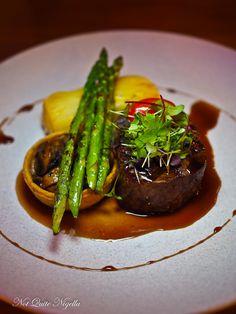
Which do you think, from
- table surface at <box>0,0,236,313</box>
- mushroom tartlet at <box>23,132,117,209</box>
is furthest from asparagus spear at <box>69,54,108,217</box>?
table surface at <box>0,0,236,313</box>

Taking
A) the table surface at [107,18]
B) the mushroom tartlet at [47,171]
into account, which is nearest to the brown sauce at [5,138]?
the mushroom tartlet at [47,171]

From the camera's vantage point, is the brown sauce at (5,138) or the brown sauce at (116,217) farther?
the brown sauce at (5,138)

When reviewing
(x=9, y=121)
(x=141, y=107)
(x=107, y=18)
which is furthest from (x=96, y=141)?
(x=107, y=18)

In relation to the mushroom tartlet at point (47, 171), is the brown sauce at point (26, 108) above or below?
above

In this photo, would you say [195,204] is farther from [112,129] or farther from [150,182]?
[112,129]

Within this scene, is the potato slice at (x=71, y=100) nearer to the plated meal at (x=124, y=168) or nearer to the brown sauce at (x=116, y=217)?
the plated meal at (x=124, y=168)

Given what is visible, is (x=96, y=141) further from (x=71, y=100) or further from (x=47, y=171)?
(x=71, y=100)
